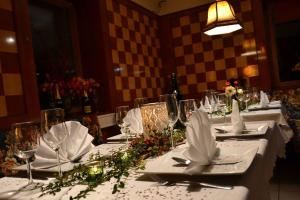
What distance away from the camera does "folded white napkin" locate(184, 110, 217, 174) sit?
0.77 m

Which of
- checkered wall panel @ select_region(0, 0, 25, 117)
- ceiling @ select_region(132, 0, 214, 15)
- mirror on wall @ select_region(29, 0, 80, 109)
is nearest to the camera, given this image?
checkered wall panel @ select_region(0, 0, 25, 117)

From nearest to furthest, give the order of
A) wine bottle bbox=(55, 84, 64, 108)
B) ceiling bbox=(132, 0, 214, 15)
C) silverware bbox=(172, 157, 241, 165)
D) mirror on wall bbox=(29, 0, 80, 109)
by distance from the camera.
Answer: silverware bbox=(172, 157, 241, 165) → wine bottle bbox=(55, 84, 64, 108) → mirror on wall bbox=(29, 0, 80, 109) → ceiling bbox=(132, 0, 214, 15)

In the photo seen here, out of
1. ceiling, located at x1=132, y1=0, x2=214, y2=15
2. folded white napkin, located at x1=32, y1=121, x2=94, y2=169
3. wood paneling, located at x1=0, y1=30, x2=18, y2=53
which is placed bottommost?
folded white napkin, located at x1=32, y1=121, x2=94, y2=169

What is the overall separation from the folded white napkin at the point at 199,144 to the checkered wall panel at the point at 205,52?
3724 mm

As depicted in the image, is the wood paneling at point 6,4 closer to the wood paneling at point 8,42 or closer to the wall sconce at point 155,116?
the wood paneling at point 8,42

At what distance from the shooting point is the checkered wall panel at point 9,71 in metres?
2.24

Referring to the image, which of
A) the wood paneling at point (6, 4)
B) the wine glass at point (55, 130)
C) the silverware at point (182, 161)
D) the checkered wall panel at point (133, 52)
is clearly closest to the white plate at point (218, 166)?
the silverware at point (182, 161)

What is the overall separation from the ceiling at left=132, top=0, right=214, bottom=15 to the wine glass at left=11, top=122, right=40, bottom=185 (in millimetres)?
3894

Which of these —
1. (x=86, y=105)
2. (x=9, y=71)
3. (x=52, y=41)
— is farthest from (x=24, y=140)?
(x=52, y=41)

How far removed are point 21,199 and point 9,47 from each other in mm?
1891

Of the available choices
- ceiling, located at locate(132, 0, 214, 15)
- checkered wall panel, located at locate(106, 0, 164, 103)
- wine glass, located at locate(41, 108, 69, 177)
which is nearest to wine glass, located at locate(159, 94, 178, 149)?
wine glass, located at locate(41, 108, 69, 177)

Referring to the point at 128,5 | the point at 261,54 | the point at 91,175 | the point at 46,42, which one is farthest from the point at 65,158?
the point at 261,54

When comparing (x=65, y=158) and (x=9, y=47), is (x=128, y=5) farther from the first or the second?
(x=65, y=158)

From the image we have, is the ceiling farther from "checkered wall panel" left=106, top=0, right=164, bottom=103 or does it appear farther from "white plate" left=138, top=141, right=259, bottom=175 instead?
"white plate" left=138, top=141, right=259, bottom=175
